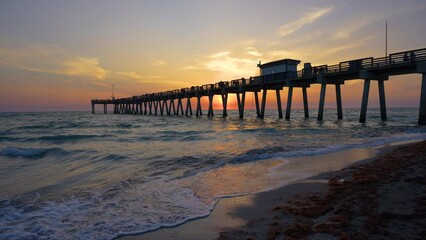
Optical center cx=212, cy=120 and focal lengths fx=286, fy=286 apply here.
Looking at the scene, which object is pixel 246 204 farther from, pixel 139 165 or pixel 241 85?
pixel 241 85

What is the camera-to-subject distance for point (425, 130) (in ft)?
56.9

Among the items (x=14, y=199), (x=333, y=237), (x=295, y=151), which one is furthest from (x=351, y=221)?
(x=295, y=151)

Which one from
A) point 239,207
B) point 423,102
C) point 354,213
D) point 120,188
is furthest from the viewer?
point 423,102

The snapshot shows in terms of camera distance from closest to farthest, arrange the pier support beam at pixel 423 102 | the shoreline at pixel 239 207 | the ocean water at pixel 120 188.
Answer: the shoreline at pixel 239 207
the ocean water at pixel 120 188
the pier support beam at pixel 423 102

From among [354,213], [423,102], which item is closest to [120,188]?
[354,213]

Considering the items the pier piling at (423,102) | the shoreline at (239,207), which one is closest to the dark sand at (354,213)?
the shoreline at (239,207)

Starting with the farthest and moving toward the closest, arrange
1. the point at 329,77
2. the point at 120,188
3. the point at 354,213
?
the point at 329,77 → the point at 120,188 → the point at 354,213

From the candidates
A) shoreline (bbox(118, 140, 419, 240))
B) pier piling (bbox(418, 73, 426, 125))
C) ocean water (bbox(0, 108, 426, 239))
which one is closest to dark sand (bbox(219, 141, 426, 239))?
shoreline (bbox(118, 140, 419, 240))

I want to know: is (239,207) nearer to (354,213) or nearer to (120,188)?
(354,213)

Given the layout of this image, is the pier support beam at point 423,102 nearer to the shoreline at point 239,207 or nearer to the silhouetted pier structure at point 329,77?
the silhouetted pier structure at point 329,77

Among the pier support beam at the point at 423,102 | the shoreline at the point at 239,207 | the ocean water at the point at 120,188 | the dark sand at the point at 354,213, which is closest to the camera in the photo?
the dark sand at the point at 354,213

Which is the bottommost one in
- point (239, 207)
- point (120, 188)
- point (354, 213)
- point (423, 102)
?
point (120, 188)

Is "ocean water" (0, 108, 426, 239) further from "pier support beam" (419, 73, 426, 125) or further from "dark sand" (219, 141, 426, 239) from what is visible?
"pier support beam" (419, 73, 426, 125)

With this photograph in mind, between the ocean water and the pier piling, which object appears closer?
the ocean water
